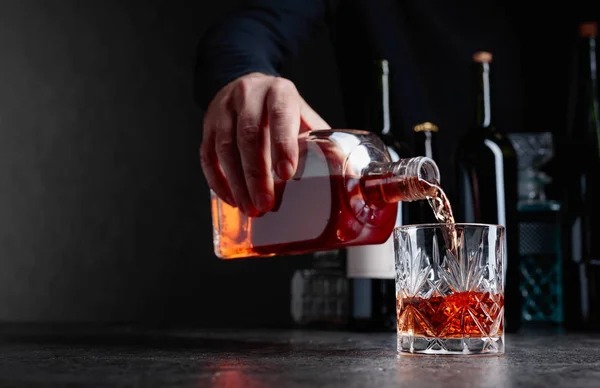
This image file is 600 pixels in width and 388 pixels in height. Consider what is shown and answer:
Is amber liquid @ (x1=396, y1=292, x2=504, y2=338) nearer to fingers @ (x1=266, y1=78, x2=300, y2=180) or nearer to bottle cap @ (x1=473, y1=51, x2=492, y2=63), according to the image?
fingers @ (x1=266, y1=78, x2=300, y2=180)

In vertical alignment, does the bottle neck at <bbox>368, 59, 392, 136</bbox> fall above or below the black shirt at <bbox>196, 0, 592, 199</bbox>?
below

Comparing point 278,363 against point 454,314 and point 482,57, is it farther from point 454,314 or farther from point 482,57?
point 482,57

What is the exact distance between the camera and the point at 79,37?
203cm

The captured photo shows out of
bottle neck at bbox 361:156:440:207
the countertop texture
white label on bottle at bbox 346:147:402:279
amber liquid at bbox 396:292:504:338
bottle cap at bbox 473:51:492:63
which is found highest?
bottle cap at bbox 473:51:492:63

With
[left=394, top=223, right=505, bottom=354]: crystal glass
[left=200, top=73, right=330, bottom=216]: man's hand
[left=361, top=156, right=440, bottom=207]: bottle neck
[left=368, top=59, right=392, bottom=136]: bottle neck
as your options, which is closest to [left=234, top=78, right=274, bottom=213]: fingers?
[left=200, top=73, right=330, bottom=216]: man's hand

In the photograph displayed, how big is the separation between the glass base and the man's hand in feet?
0.89

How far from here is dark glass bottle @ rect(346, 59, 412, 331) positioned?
122 centimetres

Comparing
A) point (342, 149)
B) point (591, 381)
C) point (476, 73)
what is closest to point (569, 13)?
point (476, 73)

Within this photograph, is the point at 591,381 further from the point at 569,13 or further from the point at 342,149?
the point at 569,13

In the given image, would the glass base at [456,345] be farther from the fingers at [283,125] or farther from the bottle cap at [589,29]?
the bottle cap at [589,29]

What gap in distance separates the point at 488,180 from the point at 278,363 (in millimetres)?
698

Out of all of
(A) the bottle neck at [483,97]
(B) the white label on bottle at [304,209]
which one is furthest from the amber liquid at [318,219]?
(A) the bottle neck at [483,97]

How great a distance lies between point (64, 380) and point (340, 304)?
971 millimetres

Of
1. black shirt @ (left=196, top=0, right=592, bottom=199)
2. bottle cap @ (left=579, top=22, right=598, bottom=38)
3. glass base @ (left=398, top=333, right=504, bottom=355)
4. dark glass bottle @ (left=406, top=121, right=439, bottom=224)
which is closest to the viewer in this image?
glass base @ (left=398, top=333, right=504, bottom=355)
